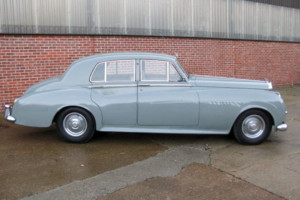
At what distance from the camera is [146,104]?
207 inches

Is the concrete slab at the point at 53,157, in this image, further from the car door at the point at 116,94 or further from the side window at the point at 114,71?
the side window at the point at 114,71

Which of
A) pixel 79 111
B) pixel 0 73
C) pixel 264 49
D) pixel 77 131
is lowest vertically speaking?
pixel 77 131

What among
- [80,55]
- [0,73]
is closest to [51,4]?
[80,55]

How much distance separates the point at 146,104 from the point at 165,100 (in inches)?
12.9

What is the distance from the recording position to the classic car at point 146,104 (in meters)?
5.25

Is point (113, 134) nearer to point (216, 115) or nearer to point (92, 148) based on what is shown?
point (92, 148)

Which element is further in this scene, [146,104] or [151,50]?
[151,50]

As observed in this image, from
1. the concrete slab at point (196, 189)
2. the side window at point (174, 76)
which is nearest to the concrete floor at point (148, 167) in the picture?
the concrete slab at point (196, 189)

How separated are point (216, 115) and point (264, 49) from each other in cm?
900

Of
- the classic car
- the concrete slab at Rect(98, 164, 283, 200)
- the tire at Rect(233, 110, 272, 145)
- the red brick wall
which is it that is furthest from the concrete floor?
the red brick wall

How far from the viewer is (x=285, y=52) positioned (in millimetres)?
13953

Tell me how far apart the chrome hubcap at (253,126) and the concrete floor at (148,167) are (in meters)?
0.23

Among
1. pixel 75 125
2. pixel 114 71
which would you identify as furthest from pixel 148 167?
pixel 114 71

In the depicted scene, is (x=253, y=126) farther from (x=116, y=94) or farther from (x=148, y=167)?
(x=116, y=94)
